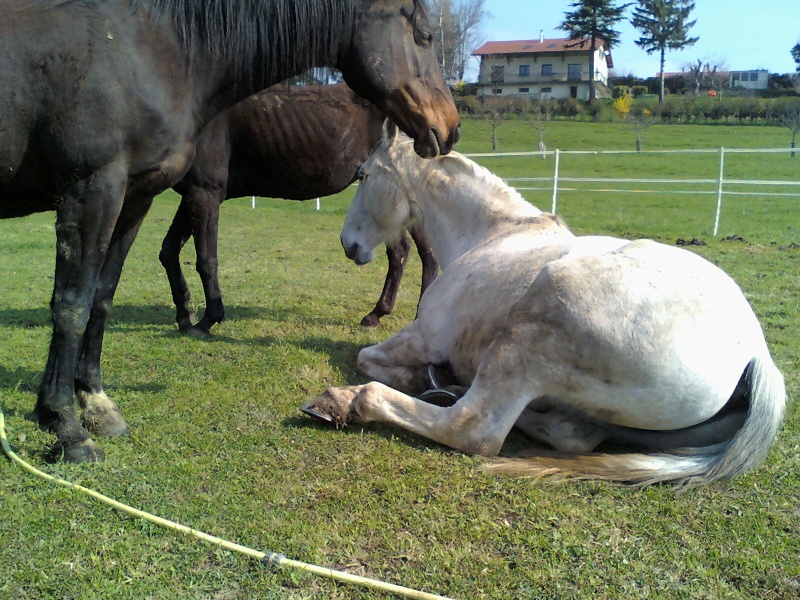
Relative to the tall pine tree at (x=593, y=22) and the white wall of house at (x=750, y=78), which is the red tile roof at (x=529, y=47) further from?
the white wall of house at (x=750, y=78)

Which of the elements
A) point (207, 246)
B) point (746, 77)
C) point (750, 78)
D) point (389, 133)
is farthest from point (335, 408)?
point (746, 77)

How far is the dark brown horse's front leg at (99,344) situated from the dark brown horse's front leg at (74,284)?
0.82ft

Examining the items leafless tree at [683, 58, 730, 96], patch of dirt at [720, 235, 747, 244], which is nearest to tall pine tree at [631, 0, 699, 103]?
leafless tree at [683, 58, 730, 96]

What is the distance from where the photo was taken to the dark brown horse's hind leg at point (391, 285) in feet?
20.4

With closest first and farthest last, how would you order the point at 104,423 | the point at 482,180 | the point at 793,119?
the point at 104,423 → the point at 482,180 → the point at 793,119

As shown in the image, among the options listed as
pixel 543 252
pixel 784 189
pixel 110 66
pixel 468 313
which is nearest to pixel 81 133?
pixel 110 66

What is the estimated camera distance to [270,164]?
634 cm

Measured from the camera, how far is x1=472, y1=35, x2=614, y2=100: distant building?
71875 mm

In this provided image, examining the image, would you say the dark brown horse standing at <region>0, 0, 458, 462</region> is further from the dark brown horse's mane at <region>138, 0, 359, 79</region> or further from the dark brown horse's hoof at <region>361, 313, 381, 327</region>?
the dark brown horse's hoof at <region>361, 313, 381, 327</region>

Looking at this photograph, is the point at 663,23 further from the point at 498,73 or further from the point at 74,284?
the point at 74,284

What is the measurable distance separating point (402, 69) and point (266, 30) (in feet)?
2.32

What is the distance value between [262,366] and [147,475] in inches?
70.6

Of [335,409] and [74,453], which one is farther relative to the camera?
[335,409]

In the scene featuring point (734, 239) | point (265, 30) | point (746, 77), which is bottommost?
point (734, 239)
